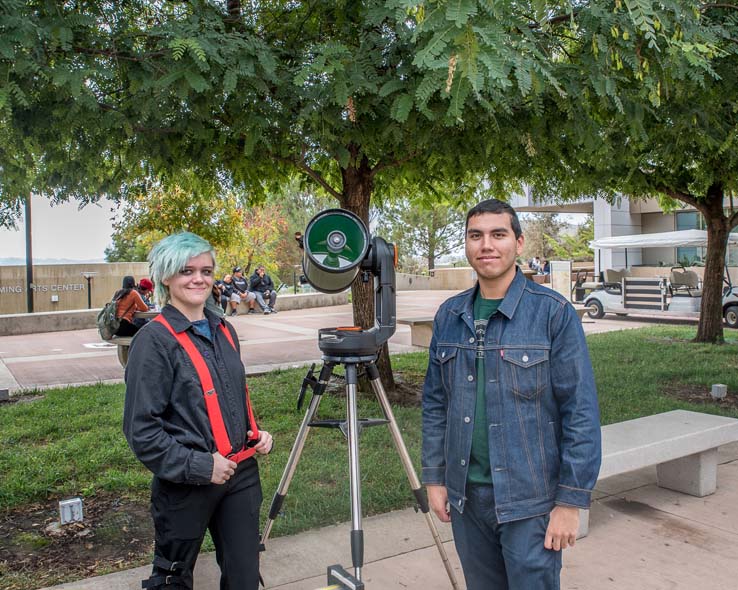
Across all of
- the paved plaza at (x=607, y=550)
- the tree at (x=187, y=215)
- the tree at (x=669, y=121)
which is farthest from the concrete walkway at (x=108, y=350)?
the paved plaza at (x=607, y=550)

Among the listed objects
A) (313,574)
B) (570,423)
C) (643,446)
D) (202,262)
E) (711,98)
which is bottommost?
(313,574)

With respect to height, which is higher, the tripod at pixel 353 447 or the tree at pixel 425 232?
the tree at pixel 425 232

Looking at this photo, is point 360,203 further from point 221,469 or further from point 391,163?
point 221,469

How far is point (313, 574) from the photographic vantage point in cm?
339

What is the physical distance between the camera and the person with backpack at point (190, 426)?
2.24 metres

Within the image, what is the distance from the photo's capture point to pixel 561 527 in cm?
201

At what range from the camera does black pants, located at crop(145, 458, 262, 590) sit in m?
2.34

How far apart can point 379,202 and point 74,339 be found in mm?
8875

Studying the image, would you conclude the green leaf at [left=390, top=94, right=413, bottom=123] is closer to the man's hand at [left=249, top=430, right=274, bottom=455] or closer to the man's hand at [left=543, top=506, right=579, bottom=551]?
the man's hand at [left=249, top=430, right=274, bottom=455]

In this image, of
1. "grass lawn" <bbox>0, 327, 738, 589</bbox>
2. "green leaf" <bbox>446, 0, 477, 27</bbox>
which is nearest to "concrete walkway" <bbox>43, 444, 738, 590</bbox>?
"grass lawn" <bbox>0, 327, 738, 589</bbox>

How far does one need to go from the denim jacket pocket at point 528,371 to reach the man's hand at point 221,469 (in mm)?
1022

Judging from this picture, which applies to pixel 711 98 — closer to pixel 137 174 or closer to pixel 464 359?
pixel 464 359

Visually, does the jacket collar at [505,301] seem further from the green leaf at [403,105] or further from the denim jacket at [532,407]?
the green leaf at [403,105]

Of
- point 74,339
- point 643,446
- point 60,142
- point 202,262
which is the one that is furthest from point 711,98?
point 74,339
